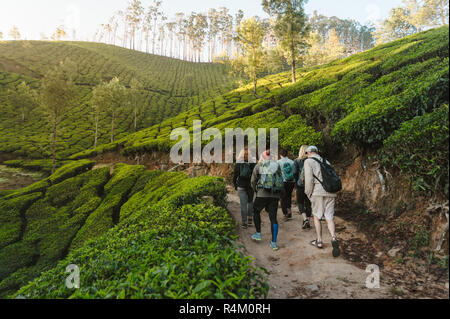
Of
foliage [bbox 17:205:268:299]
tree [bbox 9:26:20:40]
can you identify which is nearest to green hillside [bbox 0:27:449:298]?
foliage [bbox 17:205:268:299]

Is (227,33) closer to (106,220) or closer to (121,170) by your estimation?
(121,170)

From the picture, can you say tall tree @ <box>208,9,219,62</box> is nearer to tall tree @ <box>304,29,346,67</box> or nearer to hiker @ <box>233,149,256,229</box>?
tall tree @ <box>304,29,346,67</box>

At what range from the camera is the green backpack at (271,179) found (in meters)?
5.11

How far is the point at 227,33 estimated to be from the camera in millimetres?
84812

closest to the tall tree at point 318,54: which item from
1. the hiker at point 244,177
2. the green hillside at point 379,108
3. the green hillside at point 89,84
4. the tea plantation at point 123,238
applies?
the green hillside at point 89,84

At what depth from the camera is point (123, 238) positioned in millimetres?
5133

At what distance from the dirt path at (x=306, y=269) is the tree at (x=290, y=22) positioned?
26864 millimetres

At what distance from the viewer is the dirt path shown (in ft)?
11.7

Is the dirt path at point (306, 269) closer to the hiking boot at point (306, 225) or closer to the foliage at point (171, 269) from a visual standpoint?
the hiking boot at point (306, 225)

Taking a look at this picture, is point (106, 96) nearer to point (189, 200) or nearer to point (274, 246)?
point (189, 200)

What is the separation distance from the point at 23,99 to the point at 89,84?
1662 centimetres

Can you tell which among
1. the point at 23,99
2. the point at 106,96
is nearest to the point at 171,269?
the point at 106,96
